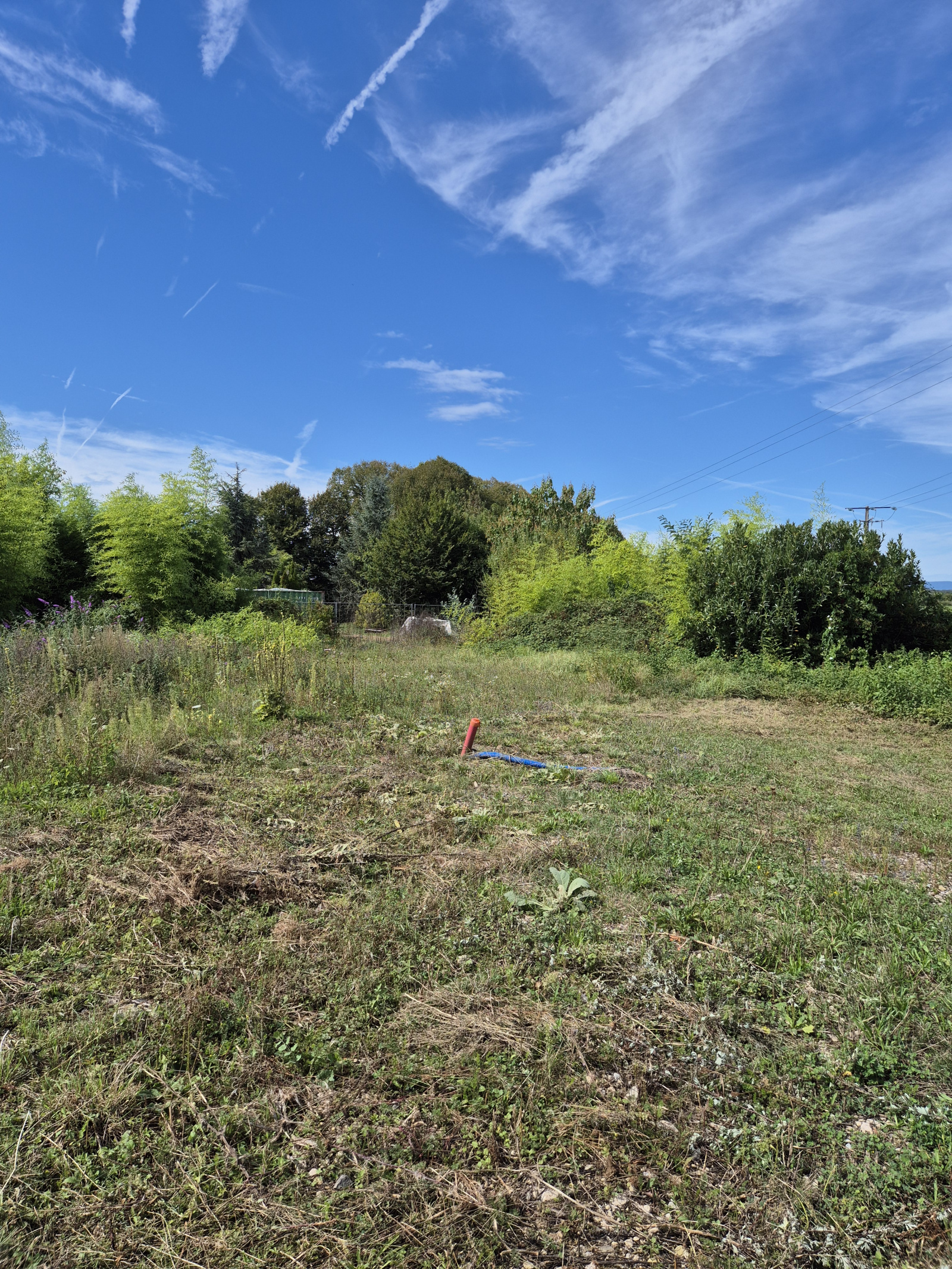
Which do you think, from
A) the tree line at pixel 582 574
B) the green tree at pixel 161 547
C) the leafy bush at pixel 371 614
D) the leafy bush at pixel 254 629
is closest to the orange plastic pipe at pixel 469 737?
the leafy bush at pixel 254 629

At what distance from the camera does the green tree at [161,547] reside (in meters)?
11.9

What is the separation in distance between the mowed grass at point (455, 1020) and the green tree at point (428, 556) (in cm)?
1623

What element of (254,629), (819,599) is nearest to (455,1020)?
(254,629)

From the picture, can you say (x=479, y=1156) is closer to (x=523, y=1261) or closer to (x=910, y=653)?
(x=523, y=1261)

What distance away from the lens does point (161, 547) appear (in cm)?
1223

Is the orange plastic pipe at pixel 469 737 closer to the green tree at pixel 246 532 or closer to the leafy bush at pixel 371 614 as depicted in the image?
the leafy bush at pixel 371 614

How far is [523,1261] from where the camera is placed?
151cm

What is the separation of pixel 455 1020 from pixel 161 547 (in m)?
12.0

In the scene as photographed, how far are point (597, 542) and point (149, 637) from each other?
1061 cm

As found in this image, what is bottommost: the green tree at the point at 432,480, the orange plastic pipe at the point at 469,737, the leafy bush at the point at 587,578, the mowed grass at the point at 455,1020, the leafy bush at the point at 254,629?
the mowed grass at the point at 455,1020

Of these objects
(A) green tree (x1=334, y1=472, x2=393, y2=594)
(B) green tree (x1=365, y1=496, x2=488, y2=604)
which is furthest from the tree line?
(A) green tree (x1=334, y1=472, x2=393, y2=594)

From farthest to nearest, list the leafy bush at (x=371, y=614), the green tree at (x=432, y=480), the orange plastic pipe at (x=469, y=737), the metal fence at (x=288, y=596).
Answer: the green tree at (x=432, y=480) < the leafy bush at (x=371, y=614) < the metal fence at (x=288, y=596) < the orange plastic pipe at (x=469, y=737)

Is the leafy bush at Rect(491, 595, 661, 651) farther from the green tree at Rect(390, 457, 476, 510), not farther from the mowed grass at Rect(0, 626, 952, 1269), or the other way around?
the green tree at Rect(390, 457, 476, 510)

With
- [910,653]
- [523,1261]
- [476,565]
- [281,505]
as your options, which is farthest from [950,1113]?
[281,505]
